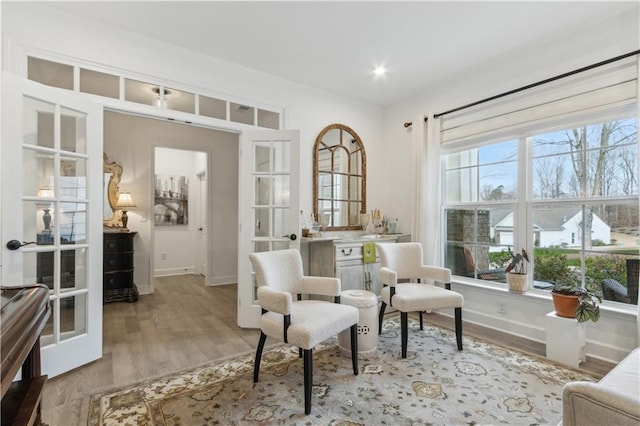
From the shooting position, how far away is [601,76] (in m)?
2.47

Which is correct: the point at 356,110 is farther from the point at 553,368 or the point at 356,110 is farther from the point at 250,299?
the point at 553,368

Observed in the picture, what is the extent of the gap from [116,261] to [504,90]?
16.0 ft

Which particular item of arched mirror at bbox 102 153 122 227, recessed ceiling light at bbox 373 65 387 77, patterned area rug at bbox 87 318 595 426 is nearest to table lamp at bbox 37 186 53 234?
patterned area rug at bbox 87 318 595 426

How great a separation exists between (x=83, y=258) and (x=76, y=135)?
0.92 meters

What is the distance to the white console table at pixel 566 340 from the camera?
7.57 feet

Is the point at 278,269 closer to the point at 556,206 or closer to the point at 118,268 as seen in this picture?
the point at 556,206

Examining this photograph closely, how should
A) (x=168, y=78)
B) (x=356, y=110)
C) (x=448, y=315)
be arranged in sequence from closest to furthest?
(x=168, y=78) < (x=448, y=315) < (x=356, y=110)

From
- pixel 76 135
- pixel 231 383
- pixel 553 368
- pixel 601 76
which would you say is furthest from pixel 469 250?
pixel 76 135

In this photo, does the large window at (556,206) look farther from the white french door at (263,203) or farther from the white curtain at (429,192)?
the white french door at (263,203)

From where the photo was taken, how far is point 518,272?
2998 mm

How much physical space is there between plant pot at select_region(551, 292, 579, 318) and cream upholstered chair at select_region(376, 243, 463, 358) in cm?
72

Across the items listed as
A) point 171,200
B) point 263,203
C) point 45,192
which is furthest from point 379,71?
point 171,200

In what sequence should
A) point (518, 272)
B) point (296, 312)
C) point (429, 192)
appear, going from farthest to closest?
point (429, 192), point (518, 272), point (296, 312)

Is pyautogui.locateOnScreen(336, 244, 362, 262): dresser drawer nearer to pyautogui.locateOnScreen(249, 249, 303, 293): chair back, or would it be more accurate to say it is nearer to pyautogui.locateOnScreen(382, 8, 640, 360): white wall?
pyautogui.locateOnScreen(249, 249, 303, 293): chair back
